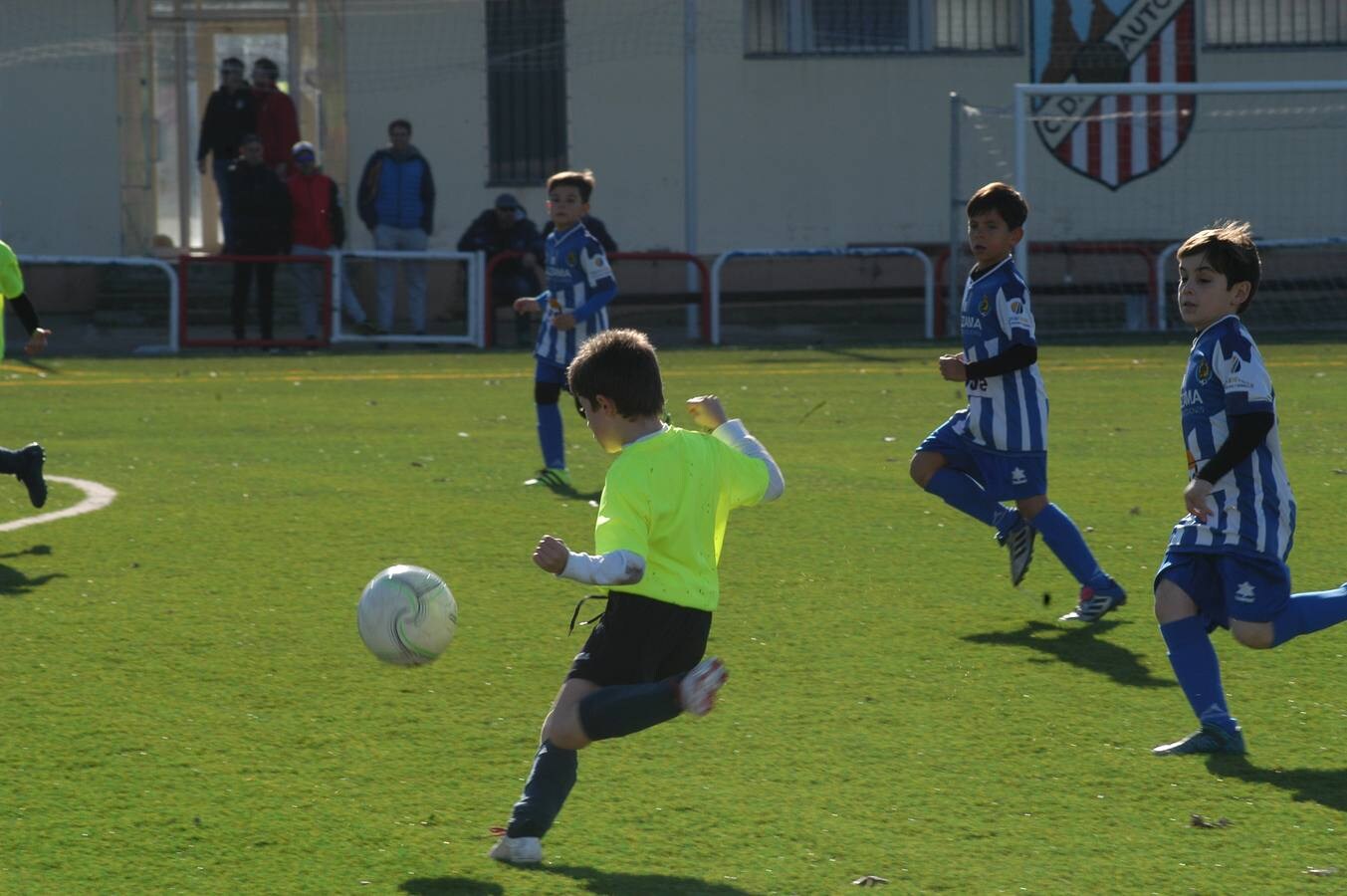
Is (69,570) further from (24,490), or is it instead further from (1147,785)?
(1147,785)

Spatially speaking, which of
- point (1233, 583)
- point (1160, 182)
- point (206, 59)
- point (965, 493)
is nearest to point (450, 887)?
point (1233, 583)

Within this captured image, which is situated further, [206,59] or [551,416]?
[206,59]

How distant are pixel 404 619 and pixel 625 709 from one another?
0.81m

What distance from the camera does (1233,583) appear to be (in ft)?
17.3

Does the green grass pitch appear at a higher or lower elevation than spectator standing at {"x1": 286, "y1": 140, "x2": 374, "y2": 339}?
lower

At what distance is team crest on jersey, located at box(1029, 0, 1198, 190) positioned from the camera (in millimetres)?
21625

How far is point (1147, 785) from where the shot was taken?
4977 mm

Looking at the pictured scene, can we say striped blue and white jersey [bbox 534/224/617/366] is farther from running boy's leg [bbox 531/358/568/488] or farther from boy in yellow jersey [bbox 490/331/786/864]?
boy in yellow jersey [bbox 490/331/786/864]

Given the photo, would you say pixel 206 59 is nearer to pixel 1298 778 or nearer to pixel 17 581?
pixel 17 581

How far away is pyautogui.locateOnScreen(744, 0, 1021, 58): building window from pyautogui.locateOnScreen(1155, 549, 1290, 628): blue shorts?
1708cm

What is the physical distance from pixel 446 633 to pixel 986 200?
303cm

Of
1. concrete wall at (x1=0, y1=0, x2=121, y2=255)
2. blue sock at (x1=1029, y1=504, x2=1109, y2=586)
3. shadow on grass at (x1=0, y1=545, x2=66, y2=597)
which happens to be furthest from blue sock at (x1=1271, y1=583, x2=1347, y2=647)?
concrete wall at (x1=0, y1=0, x2=121, y2=255)

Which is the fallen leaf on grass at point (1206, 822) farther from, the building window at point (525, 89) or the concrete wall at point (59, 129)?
the concrete wall at point (59, 129)

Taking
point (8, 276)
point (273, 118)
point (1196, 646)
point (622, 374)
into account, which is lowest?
point (1196, 646)
